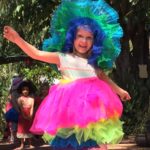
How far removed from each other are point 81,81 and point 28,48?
52 cm

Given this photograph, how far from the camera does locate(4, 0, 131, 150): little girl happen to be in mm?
4102

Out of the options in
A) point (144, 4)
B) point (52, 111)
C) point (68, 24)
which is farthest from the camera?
point (144, 4)

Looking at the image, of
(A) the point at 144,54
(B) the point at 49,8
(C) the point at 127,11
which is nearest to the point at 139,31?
(A) the point at 144,54

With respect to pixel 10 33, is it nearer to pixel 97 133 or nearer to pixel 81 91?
pixel 81 91

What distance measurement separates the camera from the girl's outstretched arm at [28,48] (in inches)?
162

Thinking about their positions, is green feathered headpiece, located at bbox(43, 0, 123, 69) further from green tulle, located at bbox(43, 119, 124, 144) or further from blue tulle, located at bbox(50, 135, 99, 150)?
blue tulle, located at bbox(50, 135, 99, 150)

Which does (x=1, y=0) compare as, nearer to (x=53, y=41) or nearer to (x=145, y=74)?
(x=145, y=74)

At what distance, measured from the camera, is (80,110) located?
162 inches

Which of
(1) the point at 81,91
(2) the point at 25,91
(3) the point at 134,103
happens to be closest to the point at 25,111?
(2) the point at 25,91

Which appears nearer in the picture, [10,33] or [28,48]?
[10,33]

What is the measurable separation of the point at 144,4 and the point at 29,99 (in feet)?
9.32

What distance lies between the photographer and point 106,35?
443cm

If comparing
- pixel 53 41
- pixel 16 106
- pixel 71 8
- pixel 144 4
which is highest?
pixel 144 4

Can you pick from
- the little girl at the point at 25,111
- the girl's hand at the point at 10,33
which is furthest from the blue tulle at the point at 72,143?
the little girl at the point at 25,111
